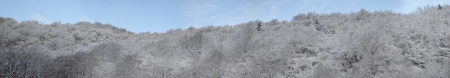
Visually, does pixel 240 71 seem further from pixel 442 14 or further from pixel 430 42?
pixel 442 14

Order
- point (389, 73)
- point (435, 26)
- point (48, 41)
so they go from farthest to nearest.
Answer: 1. point (48, 41)
2. point (435, 26)
3. point (389, 73)

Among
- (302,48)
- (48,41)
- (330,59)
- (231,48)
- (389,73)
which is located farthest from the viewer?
(48,41)

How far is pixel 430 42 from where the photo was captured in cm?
2706

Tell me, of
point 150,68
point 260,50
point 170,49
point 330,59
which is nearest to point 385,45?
point 330,59

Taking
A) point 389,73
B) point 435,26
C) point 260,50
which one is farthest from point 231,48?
point 435,26

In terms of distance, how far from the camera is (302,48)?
3512 centimetres

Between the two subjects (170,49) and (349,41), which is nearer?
(349,41)

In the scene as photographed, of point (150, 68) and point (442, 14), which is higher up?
point (442, 14)

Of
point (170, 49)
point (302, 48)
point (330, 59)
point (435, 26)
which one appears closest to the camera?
point (330, 59)

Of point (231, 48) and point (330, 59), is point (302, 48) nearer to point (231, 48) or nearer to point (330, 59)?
point (330, 59)

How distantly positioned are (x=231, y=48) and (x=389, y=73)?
21.5m

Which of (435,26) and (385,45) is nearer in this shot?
(385,45)

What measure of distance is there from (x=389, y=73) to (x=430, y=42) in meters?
10.8

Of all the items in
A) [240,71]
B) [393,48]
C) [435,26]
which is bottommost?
[240,71]
